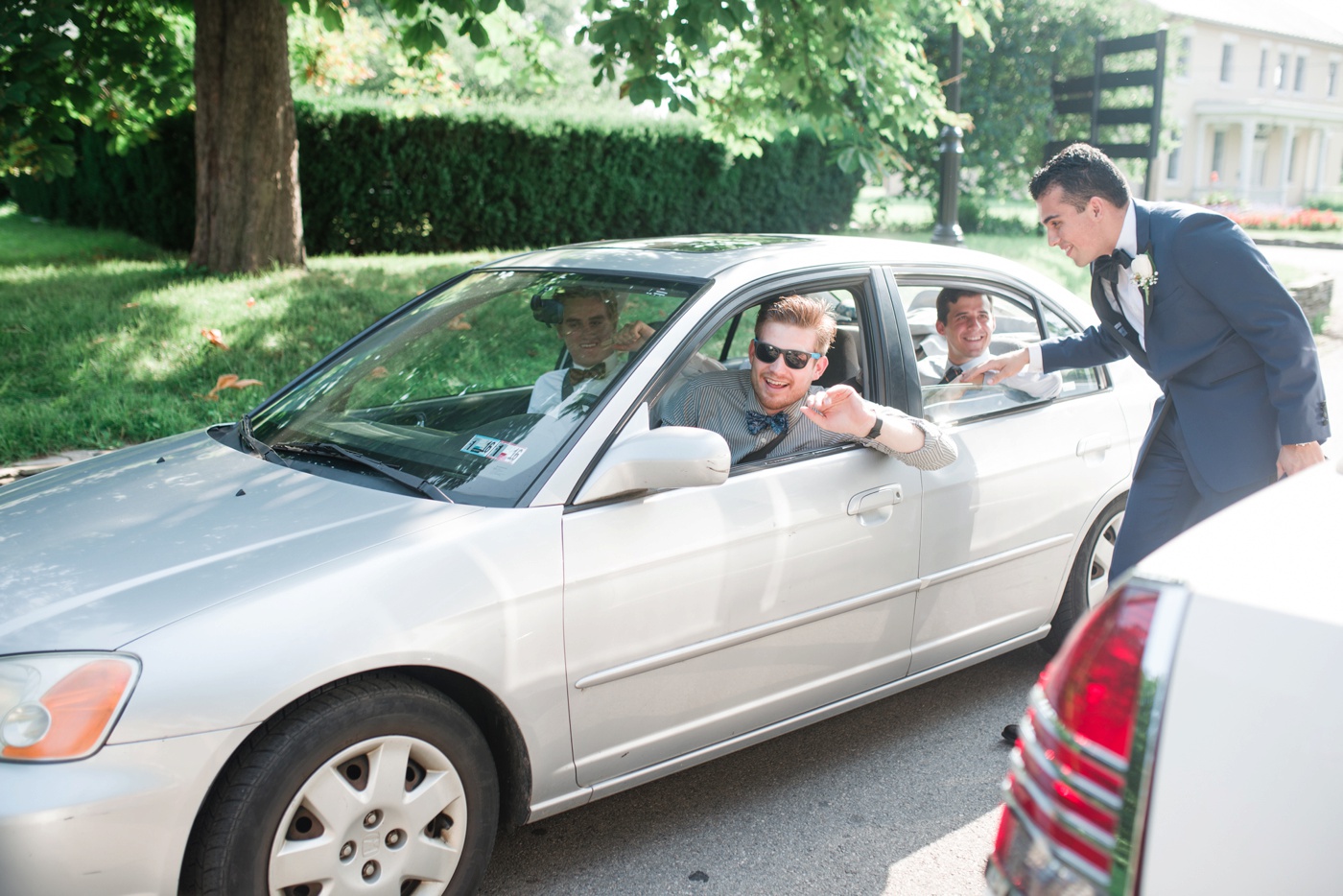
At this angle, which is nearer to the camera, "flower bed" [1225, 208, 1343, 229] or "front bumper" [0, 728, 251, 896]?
"front bumper" [0, 728, 251, 896]

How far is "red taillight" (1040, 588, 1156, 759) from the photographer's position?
1.47 meters

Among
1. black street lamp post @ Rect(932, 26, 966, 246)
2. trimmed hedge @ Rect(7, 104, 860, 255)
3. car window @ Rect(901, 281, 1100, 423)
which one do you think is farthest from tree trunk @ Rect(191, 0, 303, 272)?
car window @ Rect(901, 281, 1100, 423)

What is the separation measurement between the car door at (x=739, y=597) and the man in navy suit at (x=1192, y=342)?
0.67m

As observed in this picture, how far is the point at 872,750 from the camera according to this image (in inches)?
145

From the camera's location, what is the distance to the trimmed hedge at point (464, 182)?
1359cm

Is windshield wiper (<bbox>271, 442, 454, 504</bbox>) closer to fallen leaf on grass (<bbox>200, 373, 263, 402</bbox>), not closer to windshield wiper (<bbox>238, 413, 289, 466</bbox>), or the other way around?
windshield wiper (<bbox>238, 413, 289, 466</bbox>)

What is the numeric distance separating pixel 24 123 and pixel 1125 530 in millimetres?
8185

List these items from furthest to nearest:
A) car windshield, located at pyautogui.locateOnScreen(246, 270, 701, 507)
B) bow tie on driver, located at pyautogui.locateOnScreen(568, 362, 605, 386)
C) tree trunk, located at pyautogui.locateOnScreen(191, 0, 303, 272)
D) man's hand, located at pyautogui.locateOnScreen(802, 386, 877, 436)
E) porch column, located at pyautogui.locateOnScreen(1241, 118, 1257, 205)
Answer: porch column, located at pyautogui.locateOnScreen(1241, 118, 1257, 205) → tree trunk, located at pyautogui.locateOnScreen(191, 0, 303, 272) → bow tie on driver, located at pyautogui.locateOnScreen(568, 362, 605, 386) → man's hand, located at pyautogui.locateOnScreen(802, 386, 877, 436) → car windshield, located at pyautogui.locateOnScreen(246, 270, 701, 507)

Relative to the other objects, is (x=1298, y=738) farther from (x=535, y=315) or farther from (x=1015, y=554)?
(x=535, y=315)

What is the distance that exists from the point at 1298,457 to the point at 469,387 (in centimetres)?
257

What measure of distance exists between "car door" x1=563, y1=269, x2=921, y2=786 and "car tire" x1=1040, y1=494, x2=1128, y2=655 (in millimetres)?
905

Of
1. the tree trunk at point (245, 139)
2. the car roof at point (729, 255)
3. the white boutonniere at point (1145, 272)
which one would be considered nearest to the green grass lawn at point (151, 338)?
the tree trunk at point (245, 139)

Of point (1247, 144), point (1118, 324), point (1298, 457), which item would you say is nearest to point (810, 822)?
point (1298, 457)

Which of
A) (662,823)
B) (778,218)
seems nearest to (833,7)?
(662,823)
